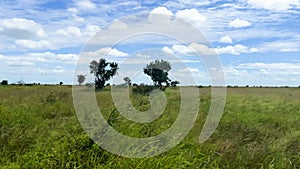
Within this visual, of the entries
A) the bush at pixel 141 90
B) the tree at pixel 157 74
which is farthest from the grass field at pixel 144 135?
the bush at pixel 141 90

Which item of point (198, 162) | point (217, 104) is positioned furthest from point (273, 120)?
point (198, 162)

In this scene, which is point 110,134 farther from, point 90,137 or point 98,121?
point 98,121

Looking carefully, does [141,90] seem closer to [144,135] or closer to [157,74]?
[157,74]

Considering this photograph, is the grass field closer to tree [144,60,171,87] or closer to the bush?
tree [144,60,171,87]

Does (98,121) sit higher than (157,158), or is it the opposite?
(98,121)

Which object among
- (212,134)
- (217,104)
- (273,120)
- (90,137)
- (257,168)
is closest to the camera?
(90,137)

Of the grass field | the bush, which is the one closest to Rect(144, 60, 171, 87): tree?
the bush

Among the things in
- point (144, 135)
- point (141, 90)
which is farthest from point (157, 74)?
point (144, 135)

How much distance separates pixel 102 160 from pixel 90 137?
0.44m

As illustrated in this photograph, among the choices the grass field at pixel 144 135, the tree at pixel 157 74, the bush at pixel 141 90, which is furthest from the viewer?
the bush at pixel 141 90

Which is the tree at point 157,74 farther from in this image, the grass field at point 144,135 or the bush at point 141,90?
the grass field at point 144,135

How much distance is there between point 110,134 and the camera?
5.08 meters

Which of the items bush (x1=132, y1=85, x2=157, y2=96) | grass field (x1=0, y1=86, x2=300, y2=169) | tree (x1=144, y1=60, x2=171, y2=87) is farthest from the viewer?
bush (x1=132, y1=85, x2=157, y2=96)

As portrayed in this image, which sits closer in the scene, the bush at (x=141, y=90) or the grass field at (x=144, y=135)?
the grass field at (x=144, y=135)
